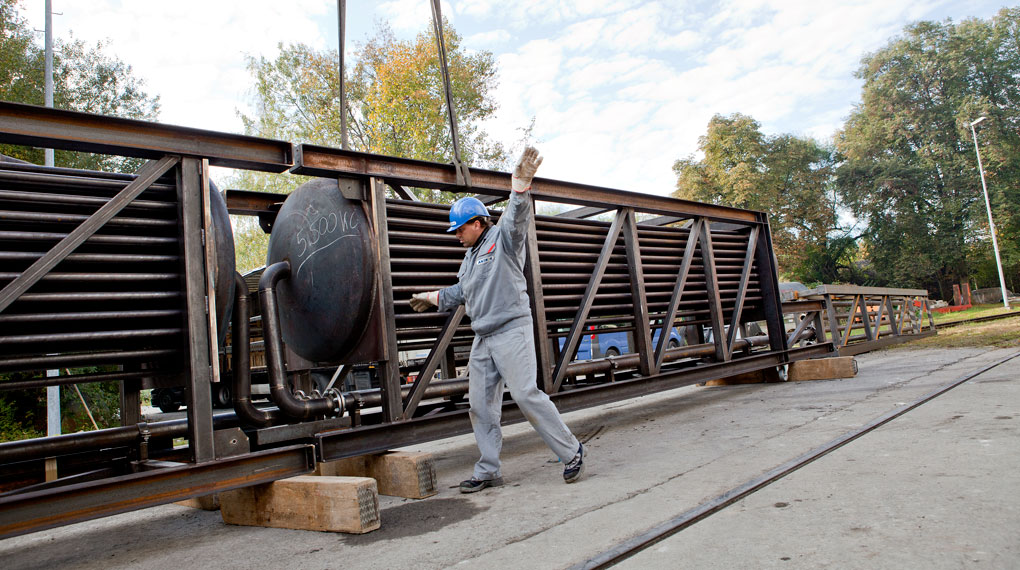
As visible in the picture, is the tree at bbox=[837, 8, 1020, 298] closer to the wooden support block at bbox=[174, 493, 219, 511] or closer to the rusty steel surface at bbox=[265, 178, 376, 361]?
the rusty steel surface at bbox=[265, 178, 376, 361]

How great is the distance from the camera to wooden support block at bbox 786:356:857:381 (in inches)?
315

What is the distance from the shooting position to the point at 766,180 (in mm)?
34031

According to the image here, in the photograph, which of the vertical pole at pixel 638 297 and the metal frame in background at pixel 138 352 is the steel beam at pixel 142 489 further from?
the vertical pole at pixel 638 297

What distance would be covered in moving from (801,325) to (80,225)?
969 centimetres

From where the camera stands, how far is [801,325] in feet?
32.6

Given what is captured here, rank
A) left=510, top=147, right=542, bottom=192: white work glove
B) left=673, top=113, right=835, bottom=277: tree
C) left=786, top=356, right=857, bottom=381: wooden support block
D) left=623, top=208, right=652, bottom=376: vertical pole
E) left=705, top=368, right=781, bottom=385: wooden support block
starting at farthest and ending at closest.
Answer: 1. left=673, top=113, right=835, bottom=277: tree
2. left=705, top=368, right=781, bottom=385: wooden support block
3. left=786, top=356, right=857, bottom=381: wooden support block
4. left=623, top=208, right=652, bottom=376: vertical pole
5. left=510, top=147, right=542, bottom=192: white work glove

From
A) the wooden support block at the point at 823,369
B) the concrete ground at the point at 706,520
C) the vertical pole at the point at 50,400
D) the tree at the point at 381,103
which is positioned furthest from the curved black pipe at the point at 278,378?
the tree at the point at 381,103

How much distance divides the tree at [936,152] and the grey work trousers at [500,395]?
39.2 meters

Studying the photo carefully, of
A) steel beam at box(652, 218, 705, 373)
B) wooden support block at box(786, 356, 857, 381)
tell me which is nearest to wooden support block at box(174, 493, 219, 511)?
steel beam at box(652, 218, 705, 373)

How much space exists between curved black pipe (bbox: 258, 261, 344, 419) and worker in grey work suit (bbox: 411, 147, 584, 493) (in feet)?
3.27

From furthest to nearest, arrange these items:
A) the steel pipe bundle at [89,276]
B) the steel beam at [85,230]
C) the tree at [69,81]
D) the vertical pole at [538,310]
A: the tree at [69,81] < the vertical pole at [538,310] < the steel pipe bundle at [89,276] < the steel beam at [85,230]

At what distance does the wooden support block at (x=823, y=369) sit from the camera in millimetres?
7996

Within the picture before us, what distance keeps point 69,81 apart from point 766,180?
104 feet

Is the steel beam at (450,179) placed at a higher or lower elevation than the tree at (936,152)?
lower
